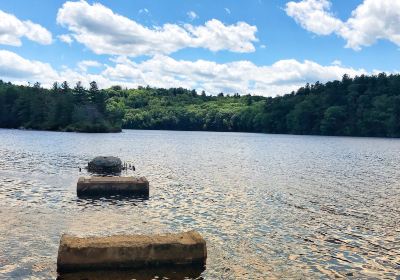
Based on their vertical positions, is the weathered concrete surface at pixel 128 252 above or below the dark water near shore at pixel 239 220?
above

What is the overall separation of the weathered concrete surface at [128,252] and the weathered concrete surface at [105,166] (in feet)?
138

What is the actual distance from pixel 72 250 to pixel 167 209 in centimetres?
1542

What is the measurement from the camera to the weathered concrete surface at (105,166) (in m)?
62.5

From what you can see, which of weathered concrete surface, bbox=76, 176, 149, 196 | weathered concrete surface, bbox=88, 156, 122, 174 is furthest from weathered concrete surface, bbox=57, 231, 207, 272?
weathered concrete surface, bbox=88, 156, 122, 174

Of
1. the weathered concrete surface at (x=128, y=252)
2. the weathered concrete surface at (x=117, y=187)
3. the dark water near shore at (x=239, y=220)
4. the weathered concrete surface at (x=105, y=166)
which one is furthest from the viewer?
the weathered concrete surface at (x=105, y=166)

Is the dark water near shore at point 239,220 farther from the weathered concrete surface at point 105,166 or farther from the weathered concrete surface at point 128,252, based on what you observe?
the weathered concrete surface at point 105,166

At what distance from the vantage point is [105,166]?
62.8 m

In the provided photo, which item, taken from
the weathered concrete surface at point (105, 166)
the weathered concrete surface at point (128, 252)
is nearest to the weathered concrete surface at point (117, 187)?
the weathered concrete surface at point (128, 252)

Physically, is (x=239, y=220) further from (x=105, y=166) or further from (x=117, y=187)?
(x=105, y=166)

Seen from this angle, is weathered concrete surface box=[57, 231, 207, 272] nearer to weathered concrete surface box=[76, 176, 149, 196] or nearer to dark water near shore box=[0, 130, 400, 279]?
dark water near shore box=[0, 130, 400, 279]

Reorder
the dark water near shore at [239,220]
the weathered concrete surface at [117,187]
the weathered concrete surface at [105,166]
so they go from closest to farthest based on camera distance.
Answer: the dark water near shore at [239,220] < the weathered concrete surface at [117,187] < the weathered concrete surface at [105,166]

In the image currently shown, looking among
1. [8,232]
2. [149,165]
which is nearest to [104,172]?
[149,165]

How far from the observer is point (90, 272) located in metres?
19.8

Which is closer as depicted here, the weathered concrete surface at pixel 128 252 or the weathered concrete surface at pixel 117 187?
the weathered concrete surface at pixel 128 252
